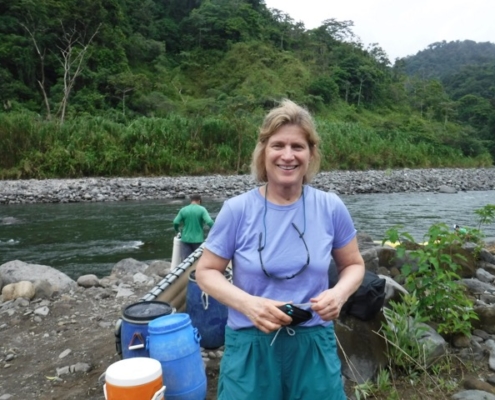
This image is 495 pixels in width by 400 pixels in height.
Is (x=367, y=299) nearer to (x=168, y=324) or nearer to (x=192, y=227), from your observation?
(x=168, y=324)

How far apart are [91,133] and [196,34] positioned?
34160mm

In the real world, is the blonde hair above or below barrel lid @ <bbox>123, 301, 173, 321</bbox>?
above

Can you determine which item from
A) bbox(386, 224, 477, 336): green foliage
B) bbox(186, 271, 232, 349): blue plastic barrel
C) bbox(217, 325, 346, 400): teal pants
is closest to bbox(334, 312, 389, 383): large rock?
bbox(386, 224, 477, 336): green foliage

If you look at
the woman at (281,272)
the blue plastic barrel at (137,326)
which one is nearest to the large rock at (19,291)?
the blue plastic barrel at (137,326)

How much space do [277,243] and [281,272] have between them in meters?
0.09

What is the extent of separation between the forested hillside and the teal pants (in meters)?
1.05

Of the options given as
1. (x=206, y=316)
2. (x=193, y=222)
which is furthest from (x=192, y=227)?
(x=206, y=316)

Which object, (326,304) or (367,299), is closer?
(326,304)

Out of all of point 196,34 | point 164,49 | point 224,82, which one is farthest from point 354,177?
point 196,34

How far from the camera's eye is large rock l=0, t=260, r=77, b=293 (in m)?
5.45

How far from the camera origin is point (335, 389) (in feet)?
5.06

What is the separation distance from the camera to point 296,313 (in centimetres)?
142

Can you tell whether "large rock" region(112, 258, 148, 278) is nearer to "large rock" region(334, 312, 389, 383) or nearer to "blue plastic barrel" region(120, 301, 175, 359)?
"blue plastic barrel" region(120, 301, 175, 359)

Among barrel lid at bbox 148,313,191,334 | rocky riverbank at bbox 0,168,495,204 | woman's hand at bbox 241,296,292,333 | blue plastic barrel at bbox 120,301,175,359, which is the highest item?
woman's hand at bbox 241,296,292,333
